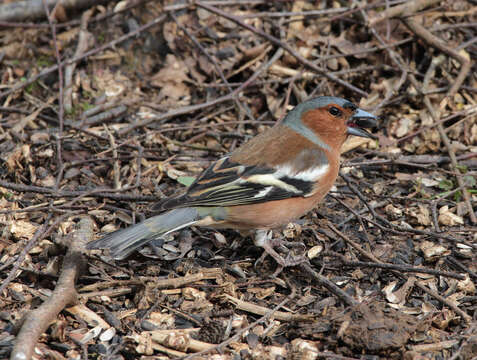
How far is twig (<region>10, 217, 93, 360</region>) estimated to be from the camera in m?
3.13

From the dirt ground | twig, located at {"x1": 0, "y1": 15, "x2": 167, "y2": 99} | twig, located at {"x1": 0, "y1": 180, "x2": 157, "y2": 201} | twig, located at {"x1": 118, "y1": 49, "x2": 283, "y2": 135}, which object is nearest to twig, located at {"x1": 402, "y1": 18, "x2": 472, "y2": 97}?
the dirt ground

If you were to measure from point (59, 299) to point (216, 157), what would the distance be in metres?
2.49

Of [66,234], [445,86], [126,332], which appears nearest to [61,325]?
[126,332]

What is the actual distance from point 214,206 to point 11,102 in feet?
10.1

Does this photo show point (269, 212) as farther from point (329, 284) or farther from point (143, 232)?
point (143, 232)

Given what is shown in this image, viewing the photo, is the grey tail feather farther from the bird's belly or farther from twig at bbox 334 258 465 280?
twig at bbox 334 258 465 280

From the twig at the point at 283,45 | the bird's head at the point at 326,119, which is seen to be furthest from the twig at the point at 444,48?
the bird's head at the point at 326,119

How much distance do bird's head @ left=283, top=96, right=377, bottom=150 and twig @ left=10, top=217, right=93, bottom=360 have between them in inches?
74.3

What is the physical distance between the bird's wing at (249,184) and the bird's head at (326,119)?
1.41 ft

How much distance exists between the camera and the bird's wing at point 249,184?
4.24 metres

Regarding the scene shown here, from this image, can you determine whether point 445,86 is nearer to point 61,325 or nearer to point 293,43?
point 293,43

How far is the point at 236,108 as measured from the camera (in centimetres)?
612

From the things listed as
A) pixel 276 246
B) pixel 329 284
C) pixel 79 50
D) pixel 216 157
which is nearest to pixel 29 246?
pixel 276 246

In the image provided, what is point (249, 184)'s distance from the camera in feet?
14.2
